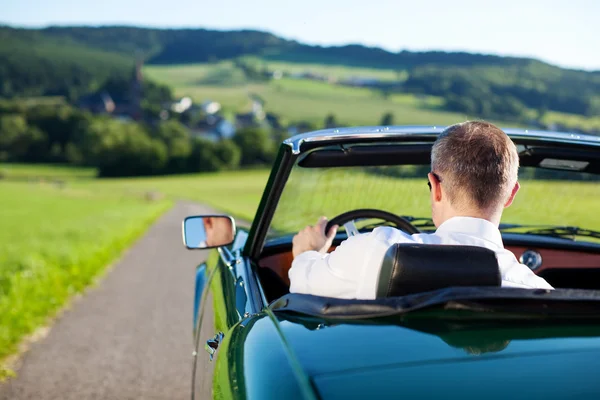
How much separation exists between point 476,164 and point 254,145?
3809 inches

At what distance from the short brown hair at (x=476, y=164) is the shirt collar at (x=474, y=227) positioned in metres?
0.04

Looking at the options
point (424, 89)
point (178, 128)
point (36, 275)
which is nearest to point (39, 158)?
point (178, 128)

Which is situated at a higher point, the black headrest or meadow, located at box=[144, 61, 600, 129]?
the black headrest

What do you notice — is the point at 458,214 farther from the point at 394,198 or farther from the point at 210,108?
the point at 210,108

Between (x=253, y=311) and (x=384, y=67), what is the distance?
4957 inches

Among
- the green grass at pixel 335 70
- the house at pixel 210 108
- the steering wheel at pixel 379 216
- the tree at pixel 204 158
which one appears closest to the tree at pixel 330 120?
the green grass at pixel 335 70

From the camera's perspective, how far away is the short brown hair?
6.14 ft

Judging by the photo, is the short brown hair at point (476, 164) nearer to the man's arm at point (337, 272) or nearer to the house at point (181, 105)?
the man's arm at point (337, 272)

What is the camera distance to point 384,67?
125 meters

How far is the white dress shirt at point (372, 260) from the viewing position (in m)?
1.84

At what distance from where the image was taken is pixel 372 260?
5.97 ft

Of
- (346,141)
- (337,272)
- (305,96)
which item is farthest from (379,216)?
(305,96)

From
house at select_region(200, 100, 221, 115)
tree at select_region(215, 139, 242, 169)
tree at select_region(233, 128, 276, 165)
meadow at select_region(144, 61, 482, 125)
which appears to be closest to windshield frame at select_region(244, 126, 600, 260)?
meadow at select_region(144, 61, 482, 125)

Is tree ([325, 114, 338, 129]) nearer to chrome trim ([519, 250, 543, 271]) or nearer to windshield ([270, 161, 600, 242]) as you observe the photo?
chrome trim ([519, 250, 543, 271])
